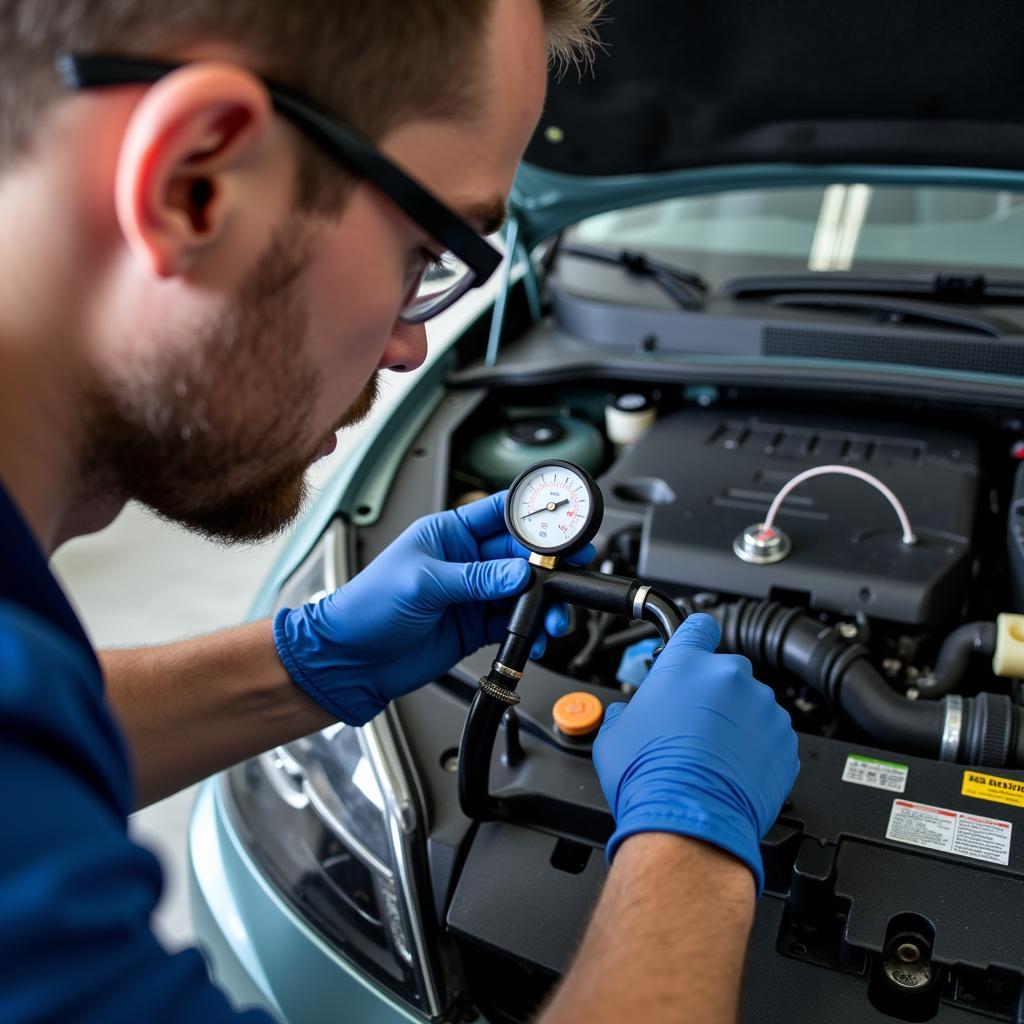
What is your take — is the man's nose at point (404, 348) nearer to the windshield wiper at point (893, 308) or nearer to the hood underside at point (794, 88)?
the hood underside at point (794, 88)

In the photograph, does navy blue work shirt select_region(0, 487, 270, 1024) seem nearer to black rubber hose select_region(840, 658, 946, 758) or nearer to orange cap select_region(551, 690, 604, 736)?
orange cap select_region(551, 690, 604, 736)

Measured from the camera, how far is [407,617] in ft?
3.50

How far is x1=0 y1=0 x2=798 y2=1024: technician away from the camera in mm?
556

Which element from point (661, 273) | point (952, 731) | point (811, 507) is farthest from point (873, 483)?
point (661, 273)

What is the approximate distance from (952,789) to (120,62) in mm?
961

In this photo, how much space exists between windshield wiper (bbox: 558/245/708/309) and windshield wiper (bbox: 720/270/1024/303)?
79 mm

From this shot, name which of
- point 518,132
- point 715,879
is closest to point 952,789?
point 715,879

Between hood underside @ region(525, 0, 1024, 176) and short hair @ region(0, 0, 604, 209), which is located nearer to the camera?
short hair @ region(0, 0, 604, 209)

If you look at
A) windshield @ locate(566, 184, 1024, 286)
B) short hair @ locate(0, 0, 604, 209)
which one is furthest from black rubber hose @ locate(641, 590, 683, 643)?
windshield @ locate(566, 184, 1024, 286)

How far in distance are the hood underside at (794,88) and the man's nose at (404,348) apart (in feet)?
2.30

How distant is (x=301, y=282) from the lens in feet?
2.32

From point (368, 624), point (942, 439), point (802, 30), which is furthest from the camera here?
point (942, 439)

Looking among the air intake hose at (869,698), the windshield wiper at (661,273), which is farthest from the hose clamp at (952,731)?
the windshield wiper at (661,273)

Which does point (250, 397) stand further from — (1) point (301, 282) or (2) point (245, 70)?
(2) point (245, 70)
